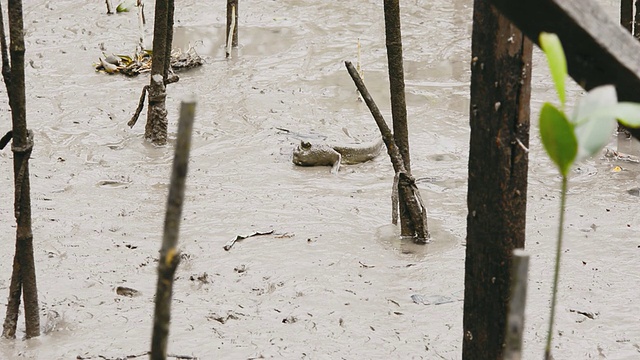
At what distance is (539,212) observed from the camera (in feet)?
14.0

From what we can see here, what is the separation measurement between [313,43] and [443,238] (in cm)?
351

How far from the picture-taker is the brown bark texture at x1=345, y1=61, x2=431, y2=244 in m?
3.75

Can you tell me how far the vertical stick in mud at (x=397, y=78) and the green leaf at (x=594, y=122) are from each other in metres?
2.55

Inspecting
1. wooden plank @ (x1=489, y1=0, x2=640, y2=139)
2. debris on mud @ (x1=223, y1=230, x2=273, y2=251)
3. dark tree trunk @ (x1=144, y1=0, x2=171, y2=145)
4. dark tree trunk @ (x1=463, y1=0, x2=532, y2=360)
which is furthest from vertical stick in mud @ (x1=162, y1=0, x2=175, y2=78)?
wooden plank @ (x1=489, y1=0, x2=640, y2=139)

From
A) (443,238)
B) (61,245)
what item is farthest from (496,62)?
(61,245)

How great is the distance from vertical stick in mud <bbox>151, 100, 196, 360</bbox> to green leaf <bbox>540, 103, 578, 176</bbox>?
1.27 feet

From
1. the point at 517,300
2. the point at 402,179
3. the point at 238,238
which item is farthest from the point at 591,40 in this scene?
the point at 238,238

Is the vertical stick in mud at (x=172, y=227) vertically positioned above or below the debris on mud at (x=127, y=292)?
above

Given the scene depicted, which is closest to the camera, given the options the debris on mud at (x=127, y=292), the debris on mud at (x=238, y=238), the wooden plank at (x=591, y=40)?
the wooden plank at (x=591, y=40)

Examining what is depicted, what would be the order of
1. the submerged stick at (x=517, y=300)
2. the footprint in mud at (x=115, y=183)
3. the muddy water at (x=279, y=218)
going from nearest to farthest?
1. the submerged stick at (x=517, y=300)
2. the muddy water at (x=279, y=218)
3. the footprint in mud at (x=115, y=183)

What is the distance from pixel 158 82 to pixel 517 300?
4.32 meters

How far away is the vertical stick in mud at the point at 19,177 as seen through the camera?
8.56 feet

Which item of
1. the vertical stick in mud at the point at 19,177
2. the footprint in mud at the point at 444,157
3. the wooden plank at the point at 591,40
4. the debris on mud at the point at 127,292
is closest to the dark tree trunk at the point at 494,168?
the wooden plank at the point at 591,40

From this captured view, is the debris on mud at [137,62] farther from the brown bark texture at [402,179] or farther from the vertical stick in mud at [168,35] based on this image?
the brown bark texture at [402,179]
